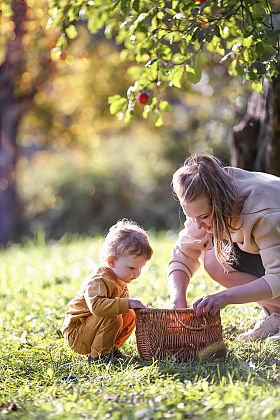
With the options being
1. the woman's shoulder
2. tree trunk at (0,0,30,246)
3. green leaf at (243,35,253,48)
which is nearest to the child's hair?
the woman's shoulder

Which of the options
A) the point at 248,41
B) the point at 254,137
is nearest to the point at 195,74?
the point at 248,41

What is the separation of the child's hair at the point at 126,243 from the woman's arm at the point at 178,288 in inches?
12.0

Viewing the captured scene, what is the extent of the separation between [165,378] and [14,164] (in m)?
8.25

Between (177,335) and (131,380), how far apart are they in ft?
1.19

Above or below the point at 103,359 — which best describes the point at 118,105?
above

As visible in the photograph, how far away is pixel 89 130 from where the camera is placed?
1049cm

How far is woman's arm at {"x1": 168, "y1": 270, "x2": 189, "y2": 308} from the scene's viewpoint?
2.47m

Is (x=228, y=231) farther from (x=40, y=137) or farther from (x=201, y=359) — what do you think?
(x=40, y=137)

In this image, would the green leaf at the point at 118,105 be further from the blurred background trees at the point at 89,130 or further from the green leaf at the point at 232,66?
the blurred background trees at the point at 89,130

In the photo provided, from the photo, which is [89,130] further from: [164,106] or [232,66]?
[232,66]

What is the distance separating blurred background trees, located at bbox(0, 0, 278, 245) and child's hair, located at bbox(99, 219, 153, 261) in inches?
208

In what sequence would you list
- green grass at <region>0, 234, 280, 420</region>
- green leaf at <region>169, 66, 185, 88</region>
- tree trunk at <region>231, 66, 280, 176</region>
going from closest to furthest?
green grass at <region>0, 234, 280, 420</region>
green leaf at <region>169, 66, 185, 88</region>
tree trunk at <region>231, 66, 280, 176</region>

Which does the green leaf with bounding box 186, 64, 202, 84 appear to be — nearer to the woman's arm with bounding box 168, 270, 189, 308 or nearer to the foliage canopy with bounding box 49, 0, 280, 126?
the foliage canopy with bounding box 49, 0, 280, 126

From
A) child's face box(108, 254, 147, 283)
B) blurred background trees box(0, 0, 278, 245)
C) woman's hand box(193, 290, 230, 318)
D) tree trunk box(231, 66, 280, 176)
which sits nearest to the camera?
woman's hand box(193, 290, 230, 318)
